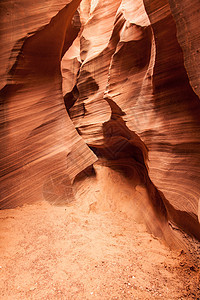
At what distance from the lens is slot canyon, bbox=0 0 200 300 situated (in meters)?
1.83

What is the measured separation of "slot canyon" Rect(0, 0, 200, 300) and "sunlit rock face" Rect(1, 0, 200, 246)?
0.05 ft

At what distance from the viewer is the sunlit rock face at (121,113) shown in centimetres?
233

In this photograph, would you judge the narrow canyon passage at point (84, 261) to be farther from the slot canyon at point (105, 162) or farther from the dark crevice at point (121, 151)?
the dark crevice at point (121, 151)

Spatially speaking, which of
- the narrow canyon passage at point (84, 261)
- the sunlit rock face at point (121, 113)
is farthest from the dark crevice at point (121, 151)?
the narrow canyon passage at point (84, 261)

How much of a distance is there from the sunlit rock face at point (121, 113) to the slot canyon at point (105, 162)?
2cm

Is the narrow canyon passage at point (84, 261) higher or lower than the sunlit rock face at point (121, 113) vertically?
lower

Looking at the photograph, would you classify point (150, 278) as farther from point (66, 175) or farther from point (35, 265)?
point (66, 175)

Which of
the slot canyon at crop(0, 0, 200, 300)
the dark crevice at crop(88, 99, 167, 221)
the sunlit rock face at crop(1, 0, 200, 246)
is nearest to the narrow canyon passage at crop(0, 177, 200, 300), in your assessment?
the slot canyon at crop(0, 0, 200, 300)

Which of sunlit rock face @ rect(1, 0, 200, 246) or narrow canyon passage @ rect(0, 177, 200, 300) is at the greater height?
sunlit rock face @ rect(1, 0, 200, 246)

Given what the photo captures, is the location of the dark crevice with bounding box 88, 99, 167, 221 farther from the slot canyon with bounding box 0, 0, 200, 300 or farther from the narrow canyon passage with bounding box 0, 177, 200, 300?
the narrow canyon passage with bounding box 0, 177, 200, 300

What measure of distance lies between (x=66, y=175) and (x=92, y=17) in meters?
4.26

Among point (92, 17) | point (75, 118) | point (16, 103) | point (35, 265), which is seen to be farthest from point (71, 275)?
point (92, 17)

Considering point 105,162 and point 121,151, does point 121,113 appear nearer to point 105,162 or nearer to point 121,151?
point 121,151

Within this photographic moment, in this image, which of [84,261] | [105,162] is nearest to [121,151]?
[105,162]
